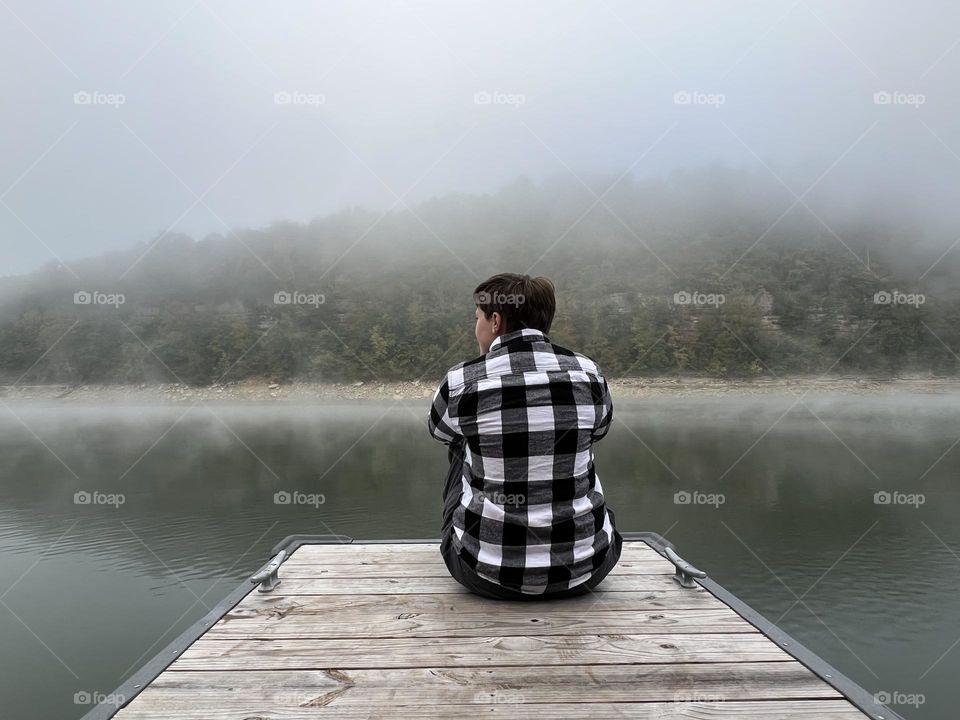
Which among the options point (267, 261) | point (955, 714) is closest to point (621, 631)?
point (955, 714)

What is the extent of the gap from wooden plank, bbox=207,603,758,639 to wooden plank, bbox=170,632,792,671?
2.1 inches

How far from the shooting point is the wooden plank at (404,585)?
2730 mm

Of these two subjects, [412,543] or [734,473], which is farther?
[734,473]

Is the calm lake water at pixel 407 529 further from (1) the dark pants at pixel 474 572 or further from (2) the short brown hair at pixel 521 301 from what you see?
(2) the short brown hair at pixel 521 301

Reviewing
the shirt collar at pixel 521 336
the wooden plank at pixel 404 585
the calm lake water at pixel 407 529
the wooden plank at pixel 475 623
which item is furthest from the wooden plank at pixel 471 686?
the calm lake water at pixel 407 529

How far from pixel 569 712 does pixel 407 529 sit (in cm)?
873

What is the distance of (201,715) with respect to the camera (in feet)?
5.57

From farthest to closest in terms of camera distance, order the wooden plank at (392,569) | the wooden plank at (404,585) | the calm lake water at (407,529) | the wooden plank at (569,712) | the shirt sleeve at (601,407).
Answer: the calm lake water at (407,529), the wooden plank at (392,569), the wooden plank at (404,585), the shirt sleeve at (601,407), the wooden plank at (569,712)

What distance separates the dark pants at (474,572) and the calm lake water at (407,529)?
468cm

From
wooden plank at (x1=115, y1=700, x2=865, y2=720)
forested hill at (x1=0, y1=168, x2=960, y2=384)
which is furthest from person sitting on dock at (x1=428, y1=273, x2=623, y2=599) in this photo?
forested hill at (x1=0, y1=168, x2=960, y2=384)

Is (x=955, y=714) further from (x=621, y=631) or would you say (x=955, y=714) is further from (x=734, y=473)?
(x=734, y=473)

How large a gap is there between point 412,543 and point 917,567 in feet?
29.9

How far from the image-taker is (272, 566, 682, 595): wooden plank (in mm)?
2730

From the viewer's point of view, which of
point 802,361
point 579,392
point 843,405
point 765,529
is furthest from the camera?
point 802,361
